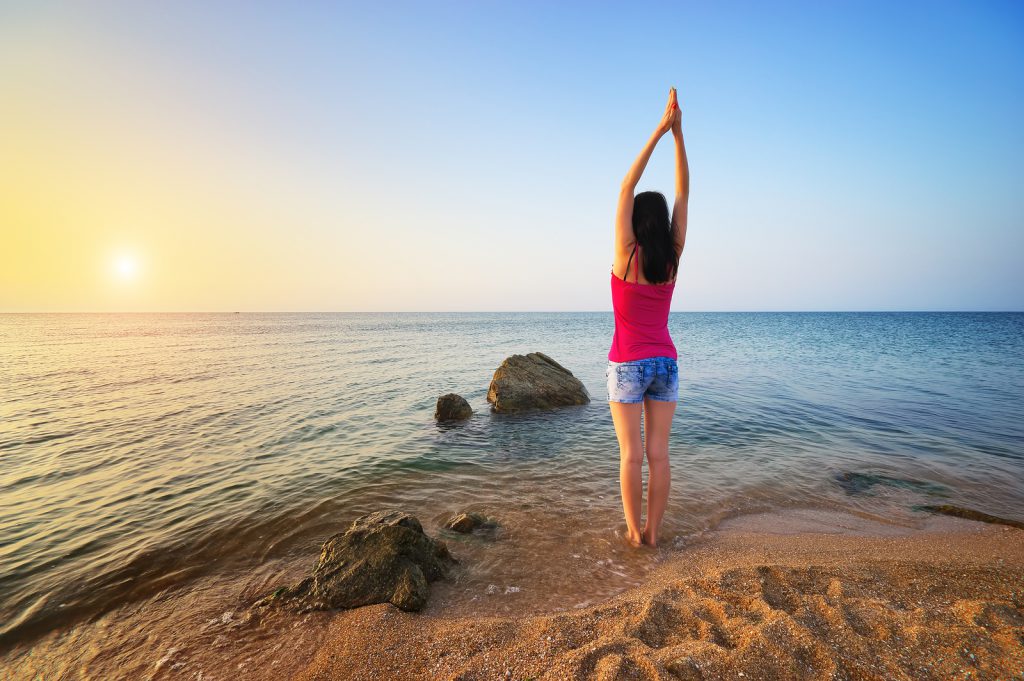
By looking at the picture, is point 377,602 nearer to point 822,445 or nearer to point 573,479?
point 573,479

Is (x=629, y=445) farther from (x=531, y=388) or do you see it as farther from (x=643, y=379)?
(x=531, y=388)

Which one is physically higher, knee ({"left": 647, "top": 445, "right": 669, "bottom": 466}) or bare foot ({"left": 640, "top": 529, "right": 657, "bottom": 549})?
knee ({"left": 647, "top": 445, "right": 669, "bottom": 466})

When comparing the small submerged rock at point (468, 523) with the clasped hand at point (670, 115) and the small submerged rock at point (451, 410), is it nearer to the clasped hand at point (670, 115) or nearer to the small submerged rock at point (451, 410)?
the clasped hand at point (670, 115)

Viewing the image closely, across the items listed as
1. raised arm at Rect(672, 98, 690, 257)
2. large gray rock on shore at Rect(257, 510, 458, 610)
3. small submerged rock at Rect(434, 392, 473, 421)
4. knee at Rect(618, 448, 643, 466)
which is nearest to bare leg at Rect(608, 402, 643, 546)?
knee at Rect(618, 448, 643, 466)

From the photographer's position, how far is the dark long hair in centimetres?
363

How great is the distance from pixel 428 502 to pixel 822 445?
8000mm

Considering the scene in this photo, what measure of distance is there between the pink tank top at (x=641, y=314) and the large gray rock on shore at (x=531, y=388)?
27.4 ft

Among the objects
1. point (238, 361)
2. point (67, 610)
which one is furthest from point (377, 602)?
point (238, 361)

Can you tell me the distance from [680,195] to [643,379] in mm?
1776

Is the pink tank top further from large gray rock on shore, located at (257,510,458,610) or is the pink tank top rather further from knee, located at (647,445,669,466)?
large gray rock on shore, located at (257,510,458,610)

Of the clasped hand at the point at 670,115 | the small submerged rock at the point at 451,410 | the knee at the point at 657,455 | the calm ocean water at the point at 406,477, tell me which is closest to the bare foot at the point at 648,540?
the calm ocean water at the point at 406,477

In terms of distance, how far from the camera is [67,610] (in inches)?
153

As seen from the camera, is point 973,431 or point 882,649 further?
point 973,431

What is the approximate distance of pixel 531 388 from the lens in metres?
12.4
